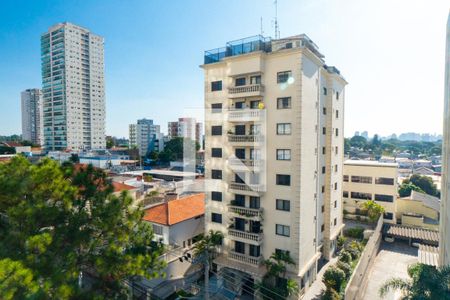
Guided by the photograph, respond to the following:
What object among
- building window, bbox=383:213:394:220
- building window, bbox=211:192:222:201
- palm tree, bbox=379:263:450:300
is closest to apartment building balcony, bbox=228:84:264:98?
building window, bbox=211:192:222:201

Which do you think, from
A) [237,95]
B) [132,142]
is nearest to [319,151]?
[237,95]

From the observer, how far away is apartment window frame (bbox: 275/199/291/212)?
19.6 metres

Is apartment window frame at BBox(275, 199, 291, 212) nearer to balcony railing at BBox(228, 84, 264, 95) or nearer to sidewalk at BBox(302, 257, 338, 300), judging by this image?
sidewalk at BBox(302, 257, 338, 300)

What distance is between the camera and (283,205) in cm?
1981

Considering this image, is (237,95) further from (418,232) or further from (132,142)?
(132,142)

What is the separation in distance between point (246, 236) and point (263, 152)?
278 inches

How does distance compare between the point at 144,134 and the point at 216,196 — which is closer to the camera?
the point at 216,196

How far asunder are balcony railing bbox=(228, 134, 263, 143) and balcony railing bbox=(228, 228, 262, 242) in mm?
7554

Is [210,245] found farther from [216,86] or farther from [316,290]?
[216,86]

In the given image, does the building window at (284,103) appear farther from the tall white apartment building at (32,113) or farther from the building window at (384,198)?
the tall white apartment building at (32,113)

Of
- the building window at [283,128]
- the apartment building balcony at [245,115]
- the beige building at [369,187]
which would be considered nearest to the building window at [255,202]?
the building window at [283,128]

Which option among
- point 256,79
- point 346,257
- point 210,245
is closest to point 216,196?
point 210,245

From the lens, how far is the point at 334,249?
90.0 feet

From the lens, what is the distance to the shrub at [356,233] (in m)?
30.8
